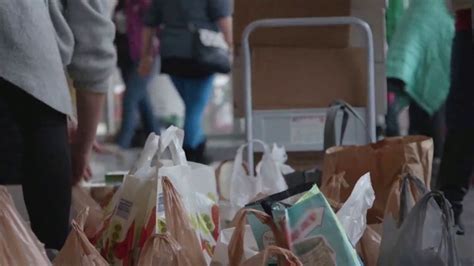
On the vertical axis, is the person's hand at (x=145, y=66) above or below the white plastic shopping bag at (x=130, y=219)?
above

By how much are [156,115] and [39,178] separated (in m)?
5.62

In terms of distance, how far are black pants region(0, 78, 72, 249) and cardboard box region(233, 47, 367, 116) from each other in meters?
1.40

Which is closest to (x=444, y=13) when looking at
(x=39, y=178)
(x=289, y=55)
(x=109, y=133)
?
(x=289, y=55)

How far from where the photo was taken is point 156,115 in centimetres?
780

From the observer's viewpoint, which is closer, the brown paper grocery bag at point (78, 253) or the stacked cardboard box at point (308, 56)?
the brown paper grocery bag at point (78, 253)

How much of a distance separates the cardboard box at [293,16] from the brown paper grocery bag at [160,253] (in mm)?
1824

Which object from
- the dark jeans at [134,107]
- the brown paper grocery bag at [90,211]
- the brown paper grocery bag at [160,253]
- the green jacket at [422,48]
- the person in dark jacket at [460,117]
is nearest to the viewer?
the brown paper grocery bag at [160,253]

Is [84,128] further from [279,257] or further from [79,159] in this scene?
[279,257]

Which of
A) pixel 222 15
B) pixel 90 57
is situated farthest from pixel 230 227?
pixel 222 15

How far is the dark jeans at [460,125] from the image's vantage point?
3.04m

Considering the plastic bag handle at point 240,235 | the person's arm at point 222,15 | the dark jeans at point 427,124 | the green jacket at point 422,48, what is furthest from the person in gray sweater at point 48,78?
the dark jeans at point 427,124

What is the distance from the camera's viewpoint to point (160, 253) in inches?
68.7

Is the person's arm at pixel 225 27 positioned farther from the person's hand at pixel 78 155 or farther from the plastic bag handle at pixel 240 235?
the plastic bag handle at pixel 240 235

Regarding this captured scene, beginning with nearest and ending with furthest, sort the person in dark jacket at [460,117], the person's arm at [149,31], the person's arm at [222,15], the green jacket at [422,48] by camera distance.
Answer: the person in dark jacket at [460,117]
the green jacket at [422,48]
the person's arm at [222,15]
the person's arm at [149,31]
